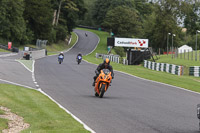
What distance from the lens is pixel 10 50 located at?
69.1 m

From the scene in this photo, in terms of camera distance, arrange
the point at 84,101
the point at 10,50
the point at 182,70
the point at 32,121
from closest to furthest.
Result: the point at 32,121
the point at 84,101
the point at 182,70
the point at 10,50

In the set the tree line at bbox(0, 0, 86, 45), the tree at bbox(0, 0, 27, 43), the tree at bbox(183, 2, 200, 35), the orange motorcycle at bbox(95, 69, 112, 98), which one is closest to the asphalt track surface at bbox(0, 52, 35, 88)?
the orange motorcycle at bbox(95, 69, 112, 98)

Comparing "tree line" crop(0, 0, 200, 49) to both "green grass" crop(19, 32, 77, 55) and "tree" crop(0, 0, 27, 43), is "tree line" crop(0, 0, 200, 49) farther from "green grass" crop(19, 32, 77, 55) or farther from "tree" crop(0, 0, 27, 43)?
"green grass" crop(19, 32, 77, 55)

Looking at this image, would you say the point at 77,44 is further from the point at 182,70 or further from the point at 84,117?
the point at 84,117

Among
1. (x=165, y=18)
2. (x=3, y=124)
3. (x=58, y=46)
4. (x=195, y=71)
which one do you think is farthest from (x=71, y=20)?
(x=3, y=124)

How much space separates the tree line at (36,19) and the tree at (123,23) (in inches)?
463

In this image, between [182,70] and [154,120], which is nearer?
[154,120]

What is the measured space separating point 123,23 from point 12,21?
156 feet

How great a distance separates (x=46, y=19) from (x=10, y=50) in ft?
91.9

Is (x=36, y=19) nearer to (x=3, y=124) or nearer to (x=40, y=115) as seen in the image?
(x=40, y=115)

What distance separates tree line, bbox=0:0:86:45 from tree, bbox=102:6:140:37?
38.6 ft

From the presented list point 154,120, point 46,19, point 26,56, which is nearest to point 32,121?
point 154,120

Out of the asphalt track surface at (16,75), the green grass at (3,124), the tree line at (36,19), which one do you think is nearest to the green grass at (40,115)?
the green grass at (3,124)

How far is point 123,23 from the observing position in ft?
409
